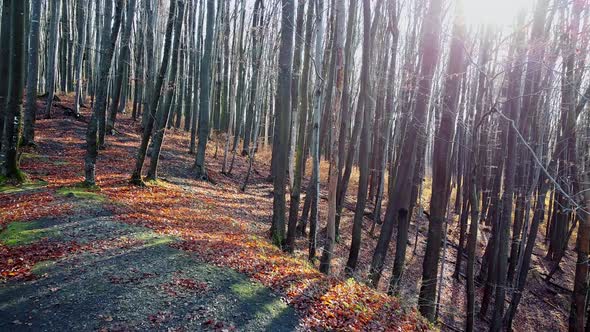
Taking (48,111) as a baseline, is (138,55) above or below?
above

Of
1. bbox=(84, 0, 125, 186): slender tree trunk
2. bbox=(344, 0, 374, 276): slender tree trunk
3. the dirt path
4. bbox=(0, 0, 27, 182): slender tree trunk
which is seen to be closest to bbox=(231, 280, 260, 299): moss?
the dirt path

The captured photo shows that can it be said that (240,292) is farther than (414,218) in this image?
No

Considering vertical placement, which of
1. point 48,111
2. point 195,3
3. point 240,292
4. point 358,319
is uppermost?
point 195,3

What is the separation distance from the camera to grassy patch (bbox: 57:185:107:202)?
9.31 metres

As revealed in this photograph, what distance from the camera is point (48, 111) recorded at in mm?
19688

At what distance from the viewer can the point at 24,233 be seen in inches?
265

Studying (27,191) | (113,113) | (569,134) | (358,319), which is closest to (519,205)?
(569,134)

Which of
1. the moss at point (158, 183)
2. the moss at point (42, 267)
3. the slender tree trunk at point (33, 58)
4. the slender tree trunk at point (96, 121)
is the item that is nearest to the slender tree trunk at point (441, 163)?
the moss at point (42, 267)

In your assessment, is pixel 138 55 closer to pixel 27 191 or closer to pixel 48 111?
pixel 48 111

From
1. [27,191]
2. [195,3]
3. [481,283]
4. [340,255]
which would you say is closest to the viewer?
[27,191]

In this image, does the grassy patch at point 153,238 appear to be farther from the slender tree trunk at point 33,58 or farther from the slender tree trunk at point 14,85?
the slender tree trunk at point 33,58

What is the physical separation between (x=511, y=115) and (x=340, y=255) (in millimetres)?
7159

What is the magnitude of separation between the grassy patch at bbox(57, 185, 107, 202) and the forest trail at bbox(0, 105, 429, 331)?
0.02 meters

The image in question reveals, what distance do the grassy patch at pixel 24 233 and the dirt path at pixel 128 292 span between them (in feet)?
0.05
